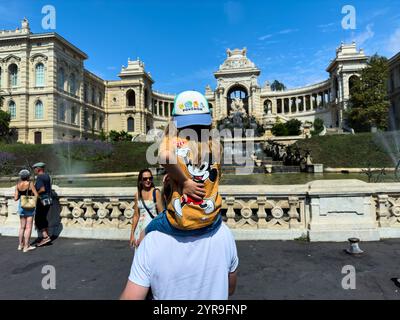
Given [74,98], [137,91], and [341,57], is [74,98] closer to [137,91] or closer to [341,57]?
[137,91]

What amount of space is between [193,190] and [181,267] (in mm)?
486

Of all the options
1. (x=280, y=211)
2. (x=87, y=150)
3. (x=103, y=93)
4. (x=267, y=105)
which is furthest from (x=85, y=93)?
(x=280, y=211)

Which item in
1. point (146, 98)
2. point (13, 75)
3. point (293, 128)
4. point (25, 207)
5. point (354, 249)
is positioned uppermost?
point (146, 98)

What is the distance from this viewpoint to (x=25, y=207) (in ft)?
18.2

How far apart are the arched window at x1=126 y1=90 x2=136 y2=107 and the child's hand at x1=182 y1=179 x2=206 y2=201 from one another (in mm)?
70005

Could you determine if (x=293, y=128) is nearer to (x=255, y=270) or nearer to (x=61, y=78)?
(x=61, y=78)

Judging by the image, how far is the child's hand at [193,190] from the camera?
179cm

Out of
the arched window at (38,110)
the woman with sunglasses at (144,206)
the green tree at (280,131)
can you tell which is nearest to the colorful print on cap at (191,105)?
the woman with sunglasses at (144,206)

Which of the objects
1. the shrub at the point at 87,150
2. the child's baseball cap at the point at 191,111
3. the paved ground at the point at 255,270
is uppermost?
the shrub at the point at 87,150

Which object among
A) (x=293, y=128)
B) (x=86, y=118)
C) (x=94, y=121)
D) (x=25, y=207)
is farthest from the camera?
(x=94, y=121)

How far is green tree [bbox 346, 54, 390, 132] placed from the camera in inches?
1818

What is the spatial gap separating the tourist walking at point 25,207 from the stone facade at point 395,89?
200ft

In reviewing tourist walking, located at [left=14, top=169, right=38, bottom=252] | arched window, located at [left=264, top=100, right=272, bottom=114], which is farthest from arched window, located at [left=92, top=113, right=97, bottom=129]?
tourist walking, located at [left=14, top=169, right=38, bottom=252]

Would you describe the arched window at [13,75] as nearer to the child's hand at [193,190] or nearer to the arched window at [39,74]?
the arched window at [39,74]
